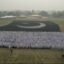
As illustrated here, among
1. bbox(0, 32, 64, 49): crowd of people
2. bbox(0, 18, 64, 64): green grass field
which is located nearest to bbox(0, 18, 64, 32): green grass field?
bbox(0, 32, 64, 49): crowd of people

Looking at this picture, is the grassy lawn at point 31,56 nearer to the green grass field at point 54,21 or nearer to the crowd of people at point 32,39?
the crowd of people at point 32,39

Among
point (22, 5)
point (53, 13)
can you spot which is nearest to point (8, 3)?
point (22, 5)

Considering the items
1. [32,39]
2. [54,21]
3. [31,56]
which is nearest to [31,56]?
[31,56]

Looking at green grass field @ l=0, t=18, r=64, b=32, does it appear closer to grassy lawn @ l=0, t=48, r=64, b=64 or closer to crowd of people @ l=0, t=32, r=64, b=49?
crowd of people @ l=0, t=32, r=64, b=49

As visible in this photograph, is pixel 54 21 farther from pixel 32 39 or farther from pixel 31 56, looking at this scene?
pixel 31 56

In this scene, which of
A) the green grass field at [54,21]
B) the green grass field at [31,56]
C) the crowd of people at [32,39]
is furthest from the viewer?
the green grass field at [54,21]

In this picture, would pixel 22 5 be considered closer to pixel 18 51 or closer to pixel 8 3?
pixel 8 3

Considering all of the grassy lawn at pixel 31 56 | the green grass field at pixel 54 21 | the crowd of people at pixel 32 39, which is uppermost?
the green grass field at pixel 54 21

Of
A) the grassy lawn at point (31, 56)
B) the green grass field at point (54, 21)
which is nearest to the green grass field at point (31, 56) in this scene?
the grassy lawn at point (31, 56)

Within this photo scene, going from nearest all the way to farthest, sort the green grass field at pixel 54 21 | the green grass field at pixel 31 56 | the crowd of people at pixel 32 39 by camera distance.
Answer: the green grass field at pixel 31 56
the crowd of people at pixel 32 39
the green grass field at pixel 54 21
